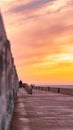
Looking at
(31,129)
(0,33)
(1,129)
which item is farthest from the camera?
(31,129)

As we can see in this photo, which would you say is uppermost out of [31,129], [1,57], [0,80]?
[1,57]

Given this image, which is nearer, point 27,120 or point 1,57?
point 1,57

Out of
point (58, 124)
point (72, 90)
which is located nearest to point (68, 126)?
point (58, 124)

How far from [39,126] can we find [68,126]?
998 mm

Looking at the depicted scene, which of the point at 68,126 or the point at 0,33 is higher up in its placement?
the point at 0,33

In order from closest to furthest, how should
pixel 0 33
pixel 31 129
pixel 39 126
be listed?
pixel 0 33 → pixel 31 129 → pixel 39 126

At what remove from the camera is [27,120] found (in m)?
14.9

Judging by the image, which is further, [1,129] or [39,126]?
[39,126]

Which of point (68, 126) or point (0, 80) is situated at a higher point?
point (0, 80)

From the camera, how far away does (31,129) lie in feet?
40.2

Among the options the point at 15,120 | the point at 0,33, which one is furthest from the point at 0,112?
the point at 15,120

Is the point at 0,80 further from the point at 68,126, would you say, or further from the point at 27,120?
the point at 27,120

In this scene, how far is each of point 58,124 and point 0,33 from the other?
7040mm

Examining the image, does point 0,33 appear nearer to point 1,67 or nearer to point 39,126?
point 1,67
